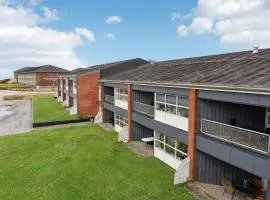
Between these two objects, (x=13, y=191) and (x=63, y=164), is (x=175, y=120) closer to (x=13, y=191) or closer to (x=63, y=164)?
(x=63, y=164)

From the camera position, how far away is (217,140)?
49.9 feet

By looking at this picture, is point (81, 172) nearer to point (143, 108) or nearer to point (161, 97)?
point (161, 97)

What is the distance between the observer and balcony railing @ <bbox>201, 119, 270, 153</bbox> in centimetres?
1260

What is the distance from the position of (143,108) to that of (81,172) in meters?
7.88

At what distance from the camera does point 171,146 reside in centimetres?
2084

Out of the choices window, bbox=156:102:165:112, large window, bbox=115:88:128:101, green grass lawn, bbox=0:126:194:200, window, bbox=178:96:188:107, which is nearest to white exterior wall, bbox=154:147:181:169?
green grass lawn, bbox=0:126:194:200

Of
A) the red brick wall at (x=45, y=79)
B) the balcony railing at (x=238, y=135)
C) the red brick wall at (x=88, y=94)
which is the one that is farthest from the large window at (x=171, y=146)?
the red brick wall at (x=45, y=79)

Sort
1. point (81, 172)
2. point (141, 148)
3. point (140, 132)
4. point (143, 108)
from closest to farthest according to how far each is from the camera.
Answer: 1. point (81, 172)
2. point (143, 108)
3. point (141, 148)
4. point (140, 132)

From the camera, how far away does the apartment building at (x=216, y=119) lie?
12867 mm

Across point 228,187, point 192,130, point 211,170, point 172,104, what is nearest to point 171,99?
point 172,104

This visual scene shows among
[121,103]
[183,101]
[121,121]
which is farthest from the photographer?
[121,121]

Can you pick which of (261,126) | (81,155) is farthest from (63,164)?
(261,126)

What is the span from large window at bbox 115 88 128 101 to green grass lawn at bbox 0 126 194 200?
4.44 meters

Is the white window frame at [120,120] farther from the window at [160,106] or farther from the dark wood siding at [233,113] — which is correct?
the dark wood siding at [233,113]
